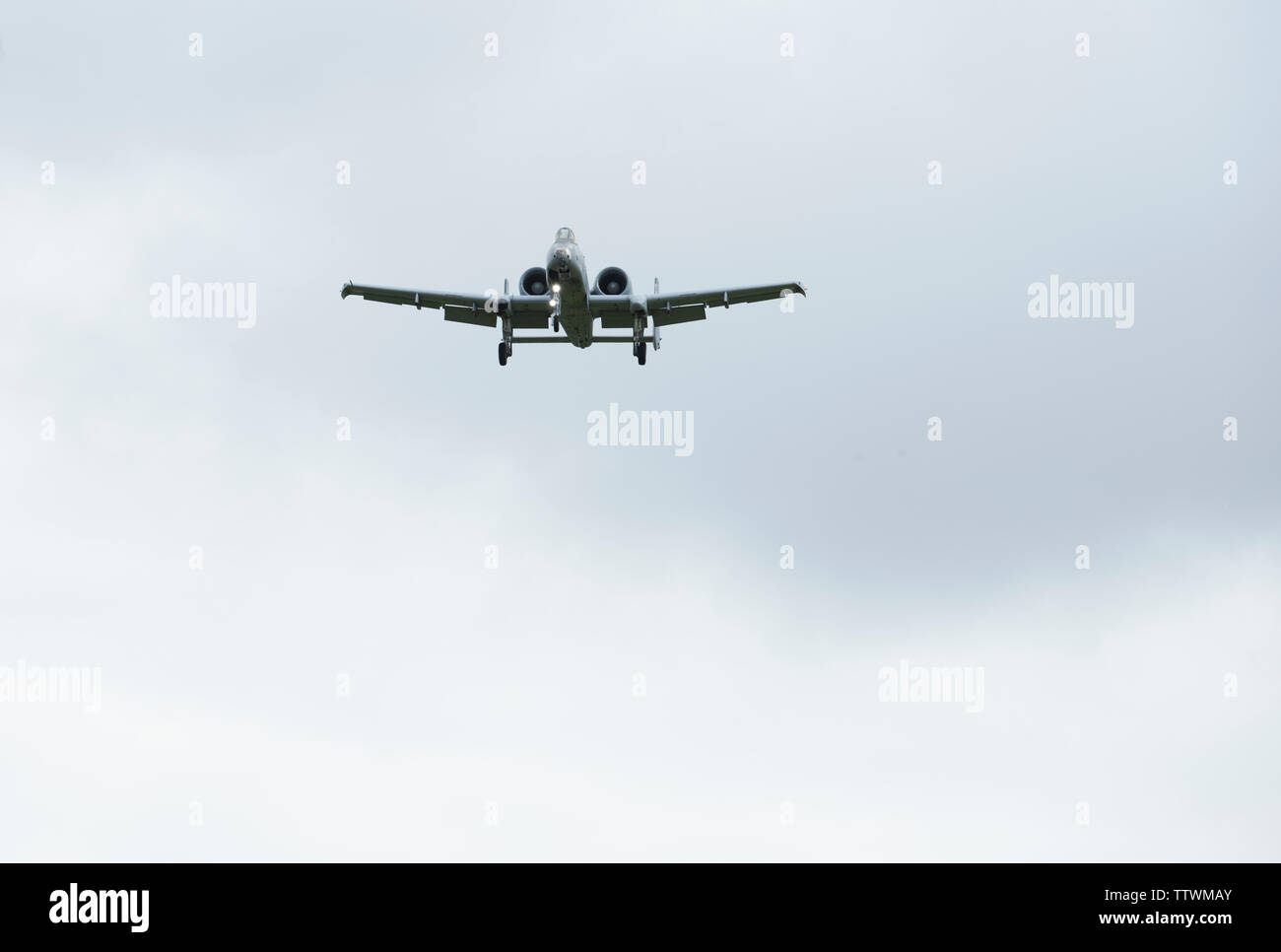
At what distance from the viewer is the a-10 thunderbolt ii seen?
61469 millimetres

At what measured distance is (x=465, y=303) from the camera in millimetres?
64250

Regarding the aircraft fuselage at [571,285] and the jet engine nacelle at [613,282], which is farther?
the jet engine nacelle at [613,282]

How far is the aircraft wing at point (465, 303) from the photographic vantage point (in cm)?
6241

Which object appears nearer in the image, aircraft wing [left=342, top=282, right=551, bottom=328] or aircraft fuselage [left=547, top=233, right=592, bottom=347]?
aircraft fuselage [left=547, top=233, right=592, bottom=347]

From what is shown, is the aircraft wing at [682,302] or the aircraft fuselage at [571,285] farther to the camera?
the aircraft wing at [682,302]

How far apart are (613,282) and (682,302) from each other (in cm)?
341

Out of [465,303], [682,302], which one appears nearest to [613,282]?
[682,302]

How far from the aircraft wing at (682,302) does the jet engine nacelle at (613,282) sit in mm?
887

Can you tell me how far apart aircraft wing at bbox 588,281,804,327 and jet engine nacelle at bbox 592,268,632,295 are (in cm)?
89

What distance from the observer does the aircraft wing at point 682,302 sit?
6238 centimetres

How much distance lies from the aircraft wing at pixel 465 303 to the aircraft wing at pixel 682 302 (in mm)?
2827
